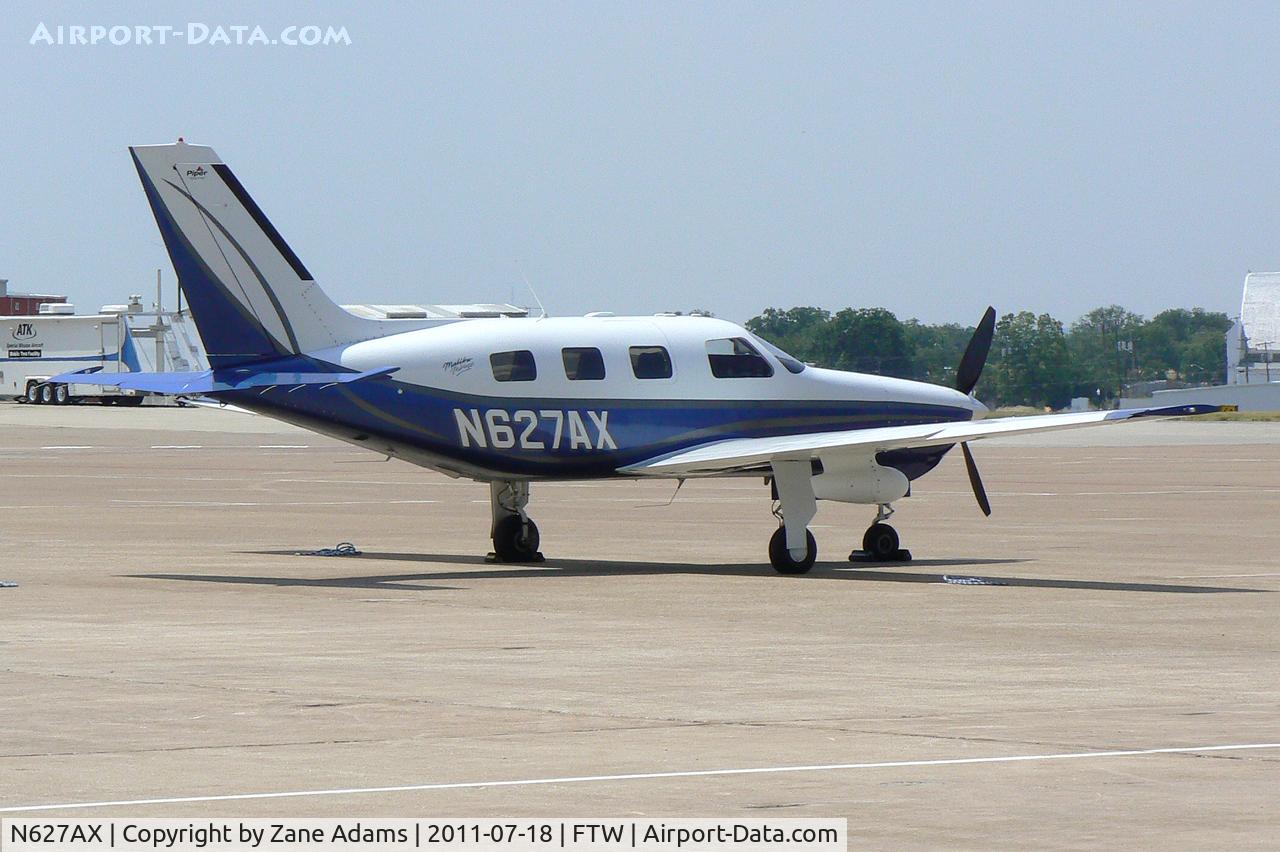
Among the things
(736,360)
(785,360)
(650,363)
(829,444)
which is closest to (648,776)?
(829,444)

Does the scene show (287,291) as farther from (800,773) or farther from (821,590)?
(800,773)

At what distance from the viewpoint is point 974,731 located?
1166cm

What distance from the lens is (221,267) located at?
76.5 ft

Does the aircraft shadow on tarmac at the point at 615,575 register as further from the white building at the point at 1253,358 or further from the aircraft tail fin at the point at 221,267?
the white building at the point at 1253,358

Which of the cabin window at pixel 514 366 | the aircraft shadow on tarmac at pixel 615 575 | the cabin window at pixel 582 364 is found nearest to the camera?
the aircraft shadow on tarmac at pixel 615 575

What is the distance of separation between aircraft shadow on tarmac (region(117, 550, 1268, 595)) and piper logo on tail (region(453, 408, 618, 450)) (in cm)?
155

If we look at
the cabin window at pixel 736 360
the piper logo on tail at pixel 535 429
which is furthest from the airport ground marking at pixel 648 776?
the cabin window at pixel 736 360

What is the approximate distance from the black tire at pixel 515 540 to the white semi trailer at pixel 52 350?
88.5m

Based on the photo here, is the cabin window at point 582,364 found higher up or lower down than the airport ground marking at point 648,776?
higher up

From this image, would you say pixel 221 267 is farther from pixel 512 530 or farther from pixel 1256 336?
pixel 1256 336

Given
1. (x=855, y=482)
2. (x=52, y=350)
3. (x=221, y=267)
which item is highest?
(x=52, y=350)

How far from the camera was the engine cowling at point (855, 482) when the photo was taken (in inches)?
925

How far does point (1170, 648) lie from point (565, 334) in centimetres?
978

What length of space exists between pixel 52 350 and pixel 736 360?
94043 mm
